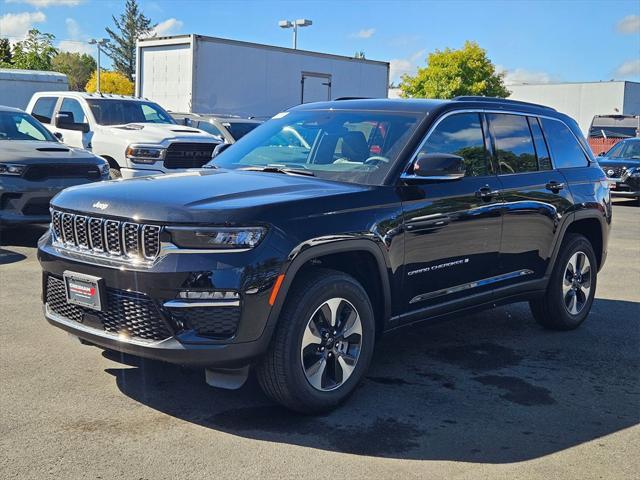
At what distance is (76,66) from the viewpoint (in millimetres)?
100188

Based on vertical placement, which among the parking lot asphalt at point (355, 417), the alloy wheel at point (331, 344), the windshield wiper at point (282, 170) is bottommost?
the parking lot asphalt at point (355, 417)

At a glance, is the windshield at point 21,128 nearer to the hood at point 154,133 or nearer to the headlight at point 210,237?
the hood at point 154,133

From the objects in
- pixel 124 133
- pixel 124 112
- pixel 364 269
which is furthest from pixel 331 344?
pixel 124 112

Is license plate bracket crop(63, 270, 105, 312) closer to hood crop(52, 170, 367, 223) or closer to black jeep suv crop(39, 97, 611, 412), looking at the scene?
black jeep suv crop(39, 97, 611, 412)

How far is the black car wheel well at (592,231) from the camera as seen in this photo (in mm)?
6666

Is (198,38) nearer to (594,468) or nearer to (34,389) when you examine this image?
(34,389)

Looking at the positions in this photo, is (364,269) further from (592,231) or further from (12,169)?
(12,169)

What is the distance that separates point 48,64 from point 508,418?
42.0m

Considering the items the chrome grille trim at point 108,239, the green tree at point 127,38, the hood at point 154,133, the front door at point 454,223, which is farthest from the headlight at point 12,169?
the green tree at point 127,38

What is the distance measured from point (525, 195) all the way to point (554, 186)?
18.4 inches

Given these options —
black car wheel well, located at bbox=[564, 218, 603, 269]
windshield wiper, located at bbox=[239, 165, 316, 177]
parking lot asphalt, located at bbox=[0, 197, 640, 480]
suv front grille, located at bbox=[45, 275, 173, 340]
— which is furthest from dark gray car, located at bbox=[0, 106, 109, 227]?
black car wheel well, located at bbox=[564, 218, 603, 269]

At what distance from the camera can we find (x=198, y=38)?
1756 centimetres

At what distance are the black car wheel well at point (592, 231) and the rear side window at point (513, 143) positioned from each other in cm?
89

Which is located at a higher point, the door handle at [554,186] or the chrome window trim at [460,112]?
Result: the chrome window trim at [460,112]
